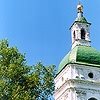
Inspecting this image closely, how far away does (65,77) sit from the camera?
Answer: 113 feet

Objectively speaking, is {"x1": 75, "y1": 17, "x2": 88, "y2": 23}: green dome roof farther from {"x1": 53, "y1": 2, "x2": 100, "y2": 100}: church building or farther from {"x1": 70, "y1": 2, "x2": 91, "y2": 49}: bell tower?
{"x1": 53, "y1": 2, "x2": 100, "y2": 100}: church building

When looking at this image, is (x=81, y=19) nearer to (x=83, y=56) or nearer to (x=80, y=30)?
(x=80, y=30)

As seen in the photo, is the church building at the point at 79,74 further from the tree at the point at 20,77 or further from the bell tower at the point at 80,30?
the tree at the point at 20,77

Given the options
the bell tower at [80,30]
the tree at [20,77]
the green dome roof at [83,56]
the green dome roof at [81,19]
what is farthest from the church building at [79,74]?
the tree at [20,77]

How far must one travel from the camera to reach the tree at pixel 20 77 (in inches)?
925

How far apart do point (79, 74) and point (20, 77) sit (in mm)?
9994

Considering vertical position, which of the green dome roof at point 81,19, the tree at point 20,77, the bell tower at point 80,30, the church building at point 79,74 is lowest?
the tree at point 20,77

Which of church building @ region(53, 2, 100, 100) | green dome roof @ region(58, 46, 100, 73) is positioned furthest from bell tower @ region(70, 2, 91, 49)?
green dome roof @ region(58, 46, 100, 73)

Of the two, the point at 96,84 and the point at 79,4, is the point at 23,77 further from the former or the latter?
the point at 79,4

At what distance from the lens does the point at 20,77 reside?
24609mm

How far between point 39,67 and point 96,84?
8.99m

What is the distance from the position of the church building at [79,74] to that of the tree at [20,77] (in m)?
7.40

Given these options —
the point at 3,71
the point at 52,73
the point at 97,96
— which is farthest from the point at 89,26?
the point at 3,71

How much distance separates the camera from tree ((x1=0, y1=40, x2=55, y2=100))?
925 inches
